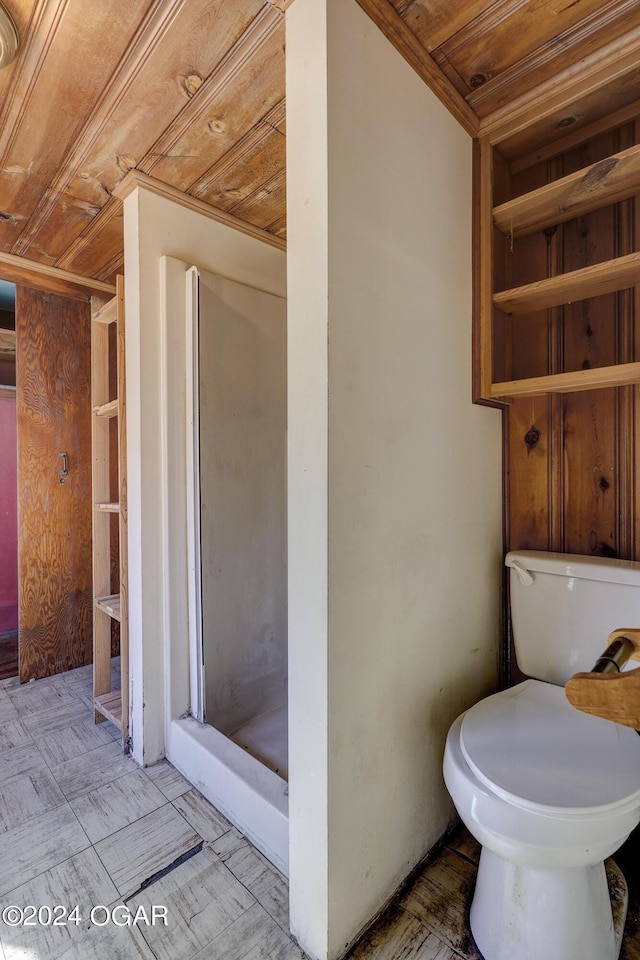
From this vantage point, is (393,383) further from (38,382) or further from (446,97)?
(38,382)

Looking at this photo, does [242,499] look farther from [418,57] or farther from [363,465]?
[418,57]

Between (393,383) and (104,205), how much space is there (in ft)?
5.16

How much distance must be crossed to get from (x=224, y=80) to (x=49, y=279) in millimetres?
1629

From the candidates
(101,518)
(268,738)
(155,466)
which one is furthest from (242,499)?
(268,738)

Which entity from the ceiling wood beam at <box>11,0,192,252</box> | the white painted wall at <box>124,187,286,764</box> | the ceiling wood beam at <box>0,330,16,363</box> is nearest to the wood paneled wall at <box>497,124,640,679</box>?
the ceiling wood beam at <box>11,0,192,252</box>

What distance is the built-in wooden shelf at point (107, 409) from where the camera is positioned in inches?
72.7

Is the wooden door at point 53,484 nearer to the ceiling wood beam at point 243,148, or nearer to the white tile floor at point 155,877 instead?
the white tile floor at point 155,877

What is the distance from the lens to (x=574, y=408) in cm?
143

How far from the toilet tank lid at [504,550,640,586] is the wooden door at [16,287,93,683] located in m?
2.30

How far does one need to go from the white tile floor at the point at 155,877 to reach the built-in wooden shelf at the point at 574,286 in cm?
161

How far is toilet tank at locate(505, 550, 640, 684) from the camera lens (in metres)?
1.21

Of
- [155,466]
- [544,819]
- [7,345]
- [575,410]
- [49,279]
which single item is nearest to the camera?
[544,819]

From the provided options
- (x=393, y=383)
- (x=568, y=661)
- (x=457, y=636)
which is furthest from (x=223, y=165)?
(x=568, y=661)

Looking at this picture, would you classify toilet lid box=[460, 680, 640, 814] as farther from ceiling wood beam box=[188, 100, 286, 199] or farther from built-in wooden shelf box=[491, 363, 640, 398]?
ceiling wood beam box=[188, 100, 286, 199]
